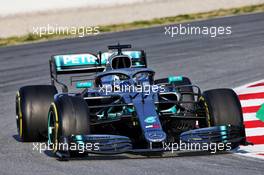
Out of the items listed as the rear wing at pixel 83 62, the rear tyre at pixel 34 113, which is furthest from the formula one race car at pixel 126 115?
the rear wing at pixel 83 62

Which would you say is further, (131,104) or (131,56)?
(131,56)

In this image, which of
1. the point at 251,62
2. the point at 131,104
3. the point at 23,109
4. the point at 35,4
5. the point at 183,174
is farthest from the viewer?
the point at 35,4

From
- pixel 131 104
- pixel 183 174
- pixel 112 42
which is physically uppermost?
pixel 112 42

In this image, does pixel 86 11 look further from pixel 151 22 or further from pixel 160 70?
pixel 160 70

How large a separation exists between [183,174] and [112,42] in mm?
15821

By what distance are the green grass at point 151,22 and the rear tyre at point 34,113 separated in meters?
14.7

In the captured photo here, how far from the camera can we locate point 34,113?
1403 centimetres

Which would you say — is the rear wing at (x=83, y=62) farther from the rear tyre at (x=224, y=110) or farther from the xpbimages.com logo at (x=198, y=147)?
the xpbimages.com logo at (x=198, y=147)

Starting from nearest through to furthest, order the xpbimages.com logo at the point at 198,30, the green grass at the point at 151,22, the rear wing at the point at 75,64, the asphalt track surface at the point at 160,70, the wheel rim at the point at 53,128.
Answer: the asphalt track surface at the point at 160,70, the wheel rim at the point at 53,128, the rear wing at the point at 75,64, the xpbimages.com logo at the point at 198,30, the green grass at the point at 151,22

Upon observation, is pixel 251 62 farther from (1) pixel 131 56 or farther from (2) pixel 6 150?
(2) pixel 6 150

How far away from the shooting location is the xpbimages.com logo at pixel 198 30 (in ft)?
90.1

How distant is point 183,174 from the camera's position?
→ 445 inches

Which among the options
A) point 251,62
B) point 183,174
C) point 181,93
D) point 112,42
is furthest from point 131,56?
point 112,42

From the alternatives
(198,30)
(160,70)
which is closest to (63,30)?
(198,30)
